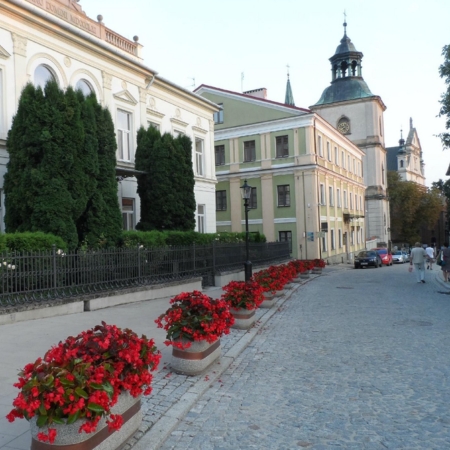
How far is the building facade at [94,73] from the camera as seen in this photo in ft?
49.2

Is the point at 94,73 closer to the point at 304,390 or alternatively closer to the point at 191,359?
the point at 191,359

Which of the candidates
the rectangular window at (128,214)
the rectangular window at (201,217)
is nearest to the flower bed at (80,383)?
the rectangular window at (128,214)

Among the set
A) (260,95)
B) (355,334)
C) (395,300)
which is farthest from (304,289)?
(260,95)

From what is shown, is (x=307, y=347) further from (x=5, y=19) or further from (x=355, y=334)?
(x=5, y=19)

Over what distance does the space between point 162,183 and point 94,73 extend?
502 cm

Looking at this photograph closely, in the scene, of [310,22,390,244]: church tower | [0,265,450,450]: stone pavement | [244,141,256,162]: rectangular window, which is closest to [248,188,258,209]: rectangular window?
[244,141,256,162]: rectangular window

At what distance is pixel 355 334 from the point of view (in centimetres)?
916

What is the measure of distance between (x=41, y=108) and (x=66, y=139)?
3.68ft

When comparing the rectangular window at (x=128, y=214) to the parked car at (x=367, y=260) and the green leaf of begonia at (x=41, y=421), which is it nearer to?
the green leaf of begonia at (x=41, y=421)

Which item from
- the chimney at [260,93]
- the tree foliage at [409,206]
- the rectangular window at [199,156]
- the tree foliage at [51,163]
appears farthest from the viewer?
the tree foliage at [409,206]

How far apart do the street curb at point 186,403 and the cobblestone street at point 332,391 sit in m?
0.08

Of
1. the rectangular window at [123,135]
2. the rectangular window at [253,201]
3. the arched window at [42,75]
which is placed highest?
the arched window at [42,75]

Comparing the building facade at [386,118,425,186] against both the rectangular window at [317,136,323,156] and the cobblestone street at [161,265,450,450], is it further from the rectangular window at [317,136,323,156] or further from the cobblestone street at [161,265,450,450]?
the cobblestone street at [161,265,450,450]

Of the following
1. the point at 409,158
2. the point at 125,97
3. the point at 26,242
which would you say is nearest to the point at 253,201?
the point at 125,97
